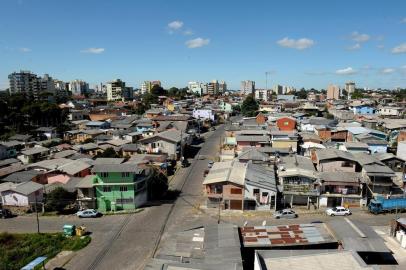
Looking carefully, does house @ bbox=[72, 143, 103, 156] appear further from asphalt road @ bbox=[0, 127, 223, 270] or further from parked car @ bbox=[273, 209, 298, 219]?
parked car @ bbox=[273, 209, 298, 219]

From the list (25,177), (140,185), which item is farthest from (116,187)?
(25,177)

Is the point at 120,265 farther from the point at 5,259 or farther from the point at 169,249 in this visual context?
the point at 5,259

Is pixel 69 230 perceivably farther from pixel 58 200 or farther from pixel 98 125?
pixel 98 125

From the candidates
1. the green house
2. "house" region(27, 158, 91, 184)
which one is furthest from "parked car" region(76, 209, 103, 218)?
"house" region(27, 158, 91, 184)

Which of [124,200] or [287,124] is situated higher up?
[287,124]

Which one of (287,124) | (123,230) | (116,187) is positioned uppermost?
(287,124)

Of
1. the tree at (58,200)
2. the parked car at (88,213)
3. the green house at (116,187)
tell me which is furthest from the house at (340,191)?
the tree at (58,200)

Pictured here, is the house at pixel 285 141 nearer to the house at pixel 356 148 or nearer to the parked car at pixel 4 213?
the house at pixel 356 148
